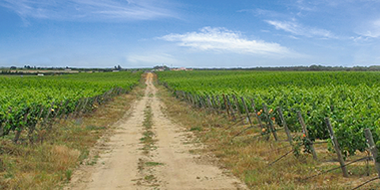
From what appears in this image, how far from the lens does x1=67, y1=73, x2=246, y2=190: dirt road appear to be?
307 inches

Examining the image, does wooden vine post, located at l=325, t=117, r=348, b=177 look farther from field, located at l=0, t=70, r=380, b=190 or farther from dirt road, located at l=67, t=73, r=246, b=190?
dirt road, located at l=67, t=73, r=246, b=190

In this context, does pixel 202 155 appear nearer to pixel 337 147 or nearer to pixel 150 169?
pixel 150 169

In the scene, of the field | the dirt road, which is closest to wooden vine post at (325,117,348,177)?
the field

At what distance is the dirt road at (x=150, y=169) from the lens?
7.79 metres

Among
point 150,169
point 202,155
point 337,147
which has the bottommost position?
point 202,155

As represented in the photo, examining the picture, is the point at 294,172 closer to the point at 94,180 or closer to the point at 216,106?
the point at 94,180

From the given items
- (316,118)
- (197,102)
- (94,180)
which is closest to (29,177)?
(94,180)

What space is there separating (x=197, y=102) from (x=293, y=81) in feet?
60.8

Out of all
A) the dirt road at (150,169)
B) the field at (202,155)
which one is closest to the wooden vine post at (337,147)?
→ the field at (202,155)

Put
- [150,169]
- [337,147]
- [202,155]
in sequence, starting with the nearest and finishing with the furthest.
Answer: [337,147]
[150,169]
[202,155]

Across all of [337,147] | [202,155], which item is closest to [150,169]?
[202,155]

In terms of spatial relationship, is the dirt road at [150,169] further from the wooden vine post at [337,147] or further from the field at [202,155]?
the wooden vine post at [337,147]

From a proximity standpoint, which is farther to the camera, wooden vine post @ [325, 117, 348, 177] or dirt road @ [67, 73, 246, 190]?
dirt road @ [67, 73, 246, 190]

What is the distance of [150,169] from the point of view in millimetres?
9164
